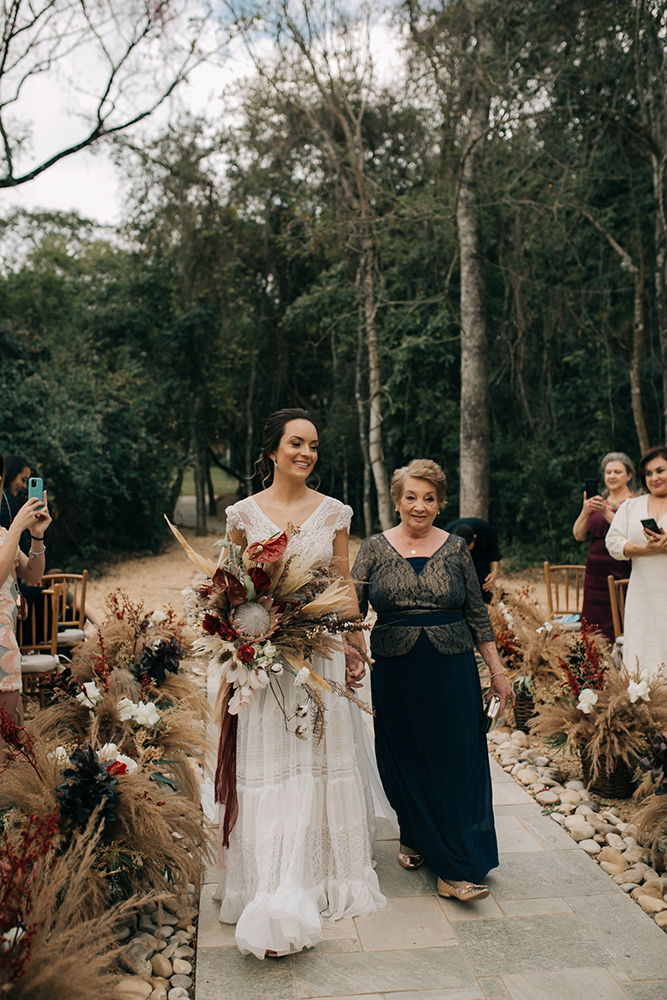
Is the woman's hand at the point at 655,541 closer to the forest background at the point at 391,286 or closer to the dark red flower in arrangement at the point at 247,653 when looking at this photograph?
the dark red flower in arrangement at the point at 247,653

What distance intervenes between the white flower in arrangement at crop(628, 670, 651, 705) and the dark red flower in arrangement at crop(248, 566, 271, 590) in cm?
240

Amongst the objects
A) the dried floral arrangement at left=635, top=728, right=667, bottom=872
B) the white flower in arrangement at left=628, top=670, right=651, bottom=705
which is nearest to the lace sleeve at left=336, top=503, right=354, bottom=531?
the dried floral arrangement at left=635, top=728, right=667, bottom=872

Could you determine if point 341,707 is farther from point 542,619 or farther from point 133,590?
point 133,590

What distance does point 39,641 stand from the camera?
5.89 m

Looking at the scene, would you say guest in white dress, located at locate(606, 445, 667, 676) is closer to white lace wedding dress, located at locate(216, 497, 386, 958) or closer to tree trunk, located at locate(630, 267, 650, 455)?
white lace wedding dress, located at locate(216, 497, 386, 958)

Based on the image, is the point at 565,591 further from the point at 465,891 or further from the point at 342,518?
the point at 342,518

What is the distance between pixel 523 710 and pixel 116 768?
3647 millimetres

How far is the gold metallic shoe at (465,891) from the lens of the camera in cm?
324

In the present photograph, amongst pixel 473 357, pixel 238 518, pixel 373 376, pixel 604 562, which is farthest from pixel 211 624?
pixel 373 376

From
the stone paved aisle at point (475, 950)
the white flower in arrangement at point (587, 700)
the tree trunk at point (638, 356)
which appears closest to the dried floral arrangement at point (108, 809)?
the stone paved aisle at point (475, 950)

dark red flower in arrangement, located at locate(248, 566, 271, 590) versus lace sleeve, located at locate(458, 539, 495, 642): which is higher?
dark red flower in arrangement, located at locate(248, 566, 271, 590)

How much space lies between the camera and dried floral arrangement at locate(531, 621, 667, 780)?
424cm

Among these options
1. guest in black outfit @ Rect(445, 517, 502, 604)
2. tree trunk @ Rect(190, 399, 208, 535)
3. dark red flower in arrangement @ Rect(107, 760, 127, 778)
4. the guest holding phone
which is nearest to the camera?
dark red flower in arrangement @ Rect(107, 760, 127, 778)

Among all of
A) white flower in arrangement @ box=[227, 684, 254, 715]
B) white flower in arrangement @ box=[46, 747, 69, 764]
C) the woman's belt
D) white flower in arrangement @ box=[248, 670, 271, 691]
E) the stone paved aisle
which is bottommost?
the stone paved aisle
